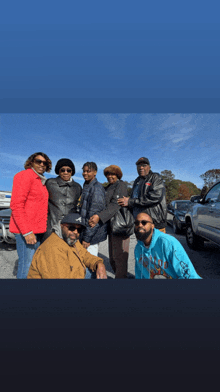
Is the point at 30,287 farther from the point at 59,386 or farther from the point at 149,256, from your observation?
the point at 149,256

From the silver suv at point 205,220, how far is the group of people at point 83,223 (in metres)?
1.85

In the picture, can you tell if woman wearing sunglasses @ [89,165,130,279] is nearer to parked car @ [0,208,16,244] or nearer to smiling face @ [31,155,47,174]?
smiling face @ [31,155,47,174]

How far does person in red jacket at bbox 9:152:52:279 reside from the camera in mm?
1918

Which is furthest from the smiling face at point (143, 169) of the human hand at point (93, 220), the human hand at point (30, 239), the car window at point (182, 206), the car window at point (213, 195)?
the car window at point (182, 206)

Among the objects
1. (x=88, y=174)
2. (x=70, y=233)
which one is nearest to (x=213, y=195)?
(x=88, y=174)

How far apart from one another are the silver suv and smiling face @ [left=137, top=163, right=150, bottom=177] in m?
1.94

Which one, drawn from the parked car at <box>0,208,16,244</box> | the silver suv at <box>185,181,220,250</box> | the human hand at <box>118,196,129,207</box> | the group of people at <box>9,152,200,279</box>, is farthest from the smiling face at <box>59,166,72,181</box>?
the parked car at <box>0,208,16,244</box>

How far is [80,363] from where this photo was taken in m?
0.28

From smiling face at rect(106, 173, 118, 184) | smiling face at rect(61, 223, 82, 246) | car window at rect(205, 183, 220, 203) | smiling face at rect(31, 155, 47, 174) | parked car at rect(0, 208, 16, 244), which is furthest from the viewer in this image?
parked car at rect(0, 208, 16, 244)

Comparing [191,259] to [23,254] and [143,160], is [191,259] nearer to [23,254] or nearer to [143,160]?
[143,160]

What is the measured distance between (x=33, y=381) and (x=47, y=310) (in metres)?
0.16

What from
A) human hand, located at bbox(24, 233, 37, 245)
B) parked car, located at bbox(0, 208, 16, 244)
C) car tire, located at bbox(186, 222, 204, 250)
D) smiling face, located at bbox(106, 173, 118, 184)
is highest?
smiling face, located at bbox(106, 173, 118, 184)

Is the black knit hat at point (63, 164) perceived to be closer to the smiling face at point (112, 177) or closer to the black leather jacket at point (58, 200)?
the black leather jacket at point (58, 200)

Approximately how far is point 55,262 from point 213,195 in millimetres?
3759
